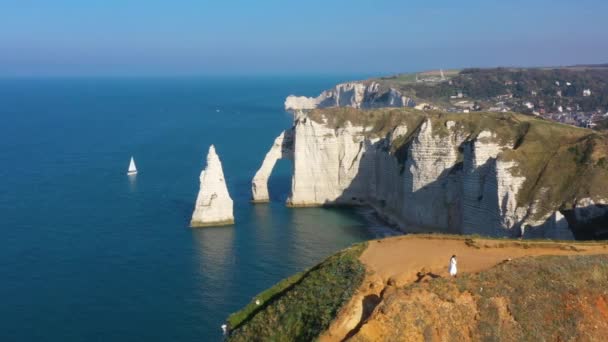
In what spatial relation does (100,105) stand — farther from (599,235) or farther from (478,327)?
(478,327)

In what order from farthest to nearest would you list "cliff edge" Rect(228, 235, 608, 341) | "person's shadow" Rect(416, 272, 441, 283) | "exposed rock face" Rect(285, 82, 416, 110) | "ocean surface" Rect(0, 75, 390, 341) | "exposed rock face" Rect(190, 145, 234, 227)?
"exposed rock face" Rect(285, 82, 416, 110) < "exposed rock face" Rect(190, 145, 234, 227) < "ocean surface" Rect(0, 75, 390, 341) < "person's shadow" Rect(416, 272, 441, 283) < "cliff edge" Rect(228, 235, 608, 341)

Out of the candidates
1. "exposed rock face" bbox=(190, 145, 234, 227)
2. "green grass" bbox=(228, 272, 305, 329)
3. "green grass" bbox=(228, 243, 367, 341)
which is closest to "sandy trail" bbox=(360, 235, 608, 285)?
"green grass" bbox=(228, 243, 367, 341)

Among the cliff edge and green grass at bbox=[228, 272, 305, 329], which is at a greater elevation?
the cliff edge

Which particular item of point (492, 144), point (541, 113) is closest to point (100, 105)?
point (541, 113)

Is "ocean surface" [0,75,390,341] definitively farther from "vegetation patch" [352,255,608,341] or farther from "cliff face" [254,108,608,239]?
"vegetation patch" [352,255,608,341]

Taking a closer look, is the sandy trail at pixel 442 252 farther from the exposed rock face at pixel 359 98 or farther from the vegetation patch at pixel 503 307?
the exposed rock face at pixel 359 98

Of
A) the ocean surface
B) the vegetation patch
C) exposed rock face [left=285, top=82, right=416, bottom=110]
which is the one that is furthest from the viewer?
exposed rock face [left=285, top=82, right=416, bottom=110]
